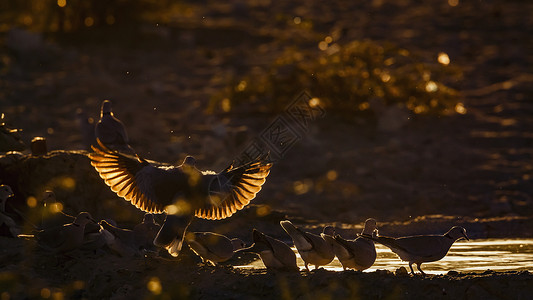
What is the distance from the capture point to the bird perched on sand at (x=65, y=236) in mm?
7750

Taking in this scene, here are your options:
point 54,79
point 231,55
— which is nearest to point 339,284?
point 54,79

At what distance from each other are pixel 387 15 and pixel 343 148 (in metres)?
9.77

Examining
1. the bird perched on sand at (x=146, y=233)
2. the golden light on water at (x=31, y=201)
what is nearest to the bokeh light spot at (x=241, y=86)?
the golden light on water at (x=31, y=201)

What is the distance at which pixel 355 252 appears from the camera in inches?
287

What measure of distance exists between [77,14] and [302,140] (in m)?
7.63

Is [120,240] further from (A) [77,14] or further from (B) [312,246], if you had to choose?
(A) [77,14]

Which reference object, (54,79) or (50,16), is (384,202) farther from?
(50,16)

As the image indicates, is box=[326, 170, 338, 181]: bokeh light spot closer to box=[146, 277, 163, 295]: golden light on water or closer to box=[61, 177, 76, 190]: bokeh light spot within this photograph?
box=[61, 177, 76, 190]: bokeh light spot

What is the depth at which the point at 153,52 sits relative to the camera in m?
19.9

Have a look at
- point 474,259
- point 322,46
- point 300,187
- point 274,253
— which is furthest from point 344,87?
point 274,253

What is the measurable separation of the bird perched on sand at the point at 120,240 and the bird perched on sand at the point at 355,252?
76.3 inches

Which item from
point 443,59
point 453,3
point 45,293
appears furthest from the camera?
point 453,3

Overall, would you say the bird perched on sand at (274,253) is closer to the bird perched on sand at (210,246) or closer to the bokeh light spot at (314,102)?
the bird perched on sand at (210,246)

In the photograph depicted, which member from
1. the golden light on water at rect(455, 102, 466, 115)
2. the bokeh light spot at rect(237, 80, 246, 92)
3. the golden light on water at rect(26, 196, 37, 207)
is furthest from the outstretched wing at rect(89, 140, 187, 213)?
the golden light on water at rect(455, 102, 466, 115)
